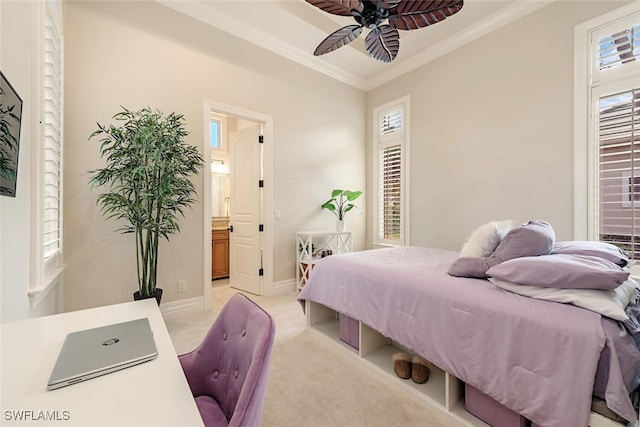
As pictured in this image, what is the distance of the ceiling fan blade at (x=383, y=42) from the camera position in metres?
2.10

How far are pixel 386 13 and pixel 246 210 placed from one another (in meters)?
2.90

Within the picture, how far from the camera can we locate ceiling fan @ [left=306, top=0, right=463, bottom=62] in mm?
1803

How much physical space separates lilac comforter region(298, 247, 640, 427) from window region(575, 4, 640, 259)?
5.52 ft

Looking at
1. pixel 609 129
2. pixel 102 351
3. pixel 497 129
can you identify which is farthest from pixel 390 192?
pixel 102 351

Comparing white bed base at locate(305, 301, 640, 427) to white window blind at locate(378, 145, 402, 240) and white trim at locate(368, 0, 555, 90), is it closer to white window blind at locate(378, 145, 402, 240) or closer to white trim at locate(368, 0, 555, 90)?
white window blind at locate(378, 145, 402, 240)

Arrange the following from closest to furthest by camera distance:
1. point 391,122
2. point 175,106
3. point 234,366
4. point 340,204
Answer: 1. point 234,366
2. point 175,106
3. point 340,204
4. point 391,122

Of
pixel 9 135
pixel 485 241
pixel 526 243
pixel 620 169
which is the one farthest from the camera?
pixel 620 169

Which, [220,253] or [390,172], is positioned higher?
[390,172]

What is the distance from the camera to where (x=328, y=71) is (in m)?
4.25

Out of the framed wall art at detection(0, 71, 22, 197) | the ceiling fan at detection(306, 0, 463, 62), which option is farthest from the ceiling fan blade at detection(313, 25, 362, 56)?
the framed wall art at detection(0, 71, 22, 197)

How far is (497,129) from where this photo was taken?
3143 millimetres

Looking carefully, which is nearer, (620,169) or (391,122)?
(620,169)

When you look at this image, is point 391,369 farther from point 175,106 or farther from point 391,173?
point 175,106

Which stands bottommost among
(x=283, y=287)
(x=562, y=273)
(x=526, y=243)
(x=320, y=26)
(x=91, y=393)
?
(x=283, y=287)
